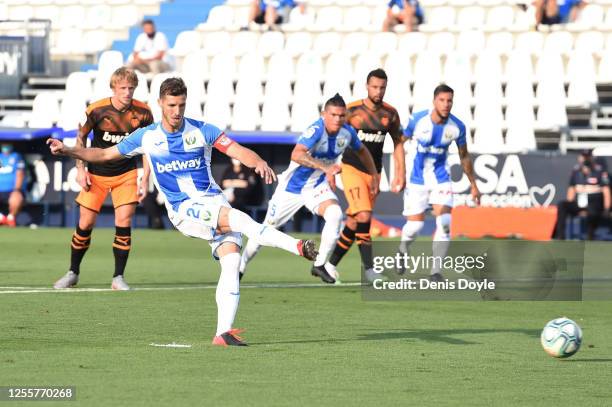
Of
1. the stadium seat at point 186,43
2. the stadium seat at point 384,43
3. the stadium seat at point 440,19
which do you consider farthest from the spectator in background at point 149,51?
the stadium seat at point 440,19

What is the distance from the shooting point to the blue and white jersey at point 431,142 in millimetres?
15227

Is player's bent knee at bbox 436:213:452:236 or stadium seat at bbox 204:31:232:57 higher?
stadium seat at bbox 204:31:232:57

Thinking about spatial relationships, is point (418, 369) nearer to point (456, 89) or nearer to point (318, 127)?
point (318, 127)

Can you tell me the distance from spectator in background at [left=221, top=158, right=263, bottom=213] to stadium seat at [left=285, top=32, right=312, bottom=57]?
142 inches

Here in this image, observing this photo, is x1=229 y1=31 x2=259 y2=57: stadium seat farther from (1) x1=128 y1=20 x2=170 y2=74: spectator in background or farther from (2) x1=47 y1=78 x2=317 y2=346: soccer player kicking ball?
(2) x1=47 y1=78 x2=317 y2=346: soccer player kicking ball

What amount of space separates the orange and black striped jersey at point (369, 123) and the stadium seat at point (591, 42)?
1246 centimetres

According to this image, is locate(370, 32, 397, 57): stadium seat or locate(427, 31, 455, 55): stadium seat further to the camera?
locate(370, 32, 397, 57): stadium seat

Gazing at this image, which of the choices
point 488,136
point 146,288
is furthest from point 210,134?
point 488,136

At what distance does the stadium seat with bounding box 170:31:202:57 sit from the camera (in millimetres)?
29672

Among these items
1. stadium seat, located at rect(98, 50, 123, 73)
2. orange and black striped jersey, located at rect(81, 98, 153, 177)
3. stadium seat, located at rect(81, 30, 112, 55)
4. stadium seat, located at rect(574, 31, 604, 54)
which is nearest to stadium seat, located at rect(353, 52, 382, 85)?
stadium seat, located at rect(574, 31, 604, 54)

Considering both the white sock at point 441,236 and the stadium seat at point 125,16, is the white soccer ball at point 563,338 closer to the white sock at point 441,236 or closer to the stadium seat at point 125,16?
the white sock at point 441,236

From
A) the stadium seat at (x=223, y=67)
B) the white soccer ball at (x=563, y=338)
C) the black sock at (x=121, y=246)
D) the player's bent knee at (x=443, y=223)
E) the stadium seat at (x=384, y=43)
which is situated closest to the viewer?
the white soccer ball at (x=563, y=338)

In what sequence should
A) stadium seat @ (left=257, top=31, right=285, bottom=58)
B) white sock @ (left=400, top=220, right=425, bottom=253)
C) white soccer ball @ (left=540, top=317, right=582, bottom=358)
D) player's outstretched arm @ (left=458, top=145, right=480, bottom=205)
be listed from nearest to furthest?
1. white soccer ball @ (left=540, top=317, right=582, bottom=358)
2. player's outstretched arm @ (left=458, top=145, right=480, bottom=205)
3. white sock @ (left=400, top=220, right=425, bottom=253)
4. stadium seat @ (left=257, top=31, right=285, bottom=58)

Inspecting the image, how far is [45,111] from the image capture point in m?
28.5
